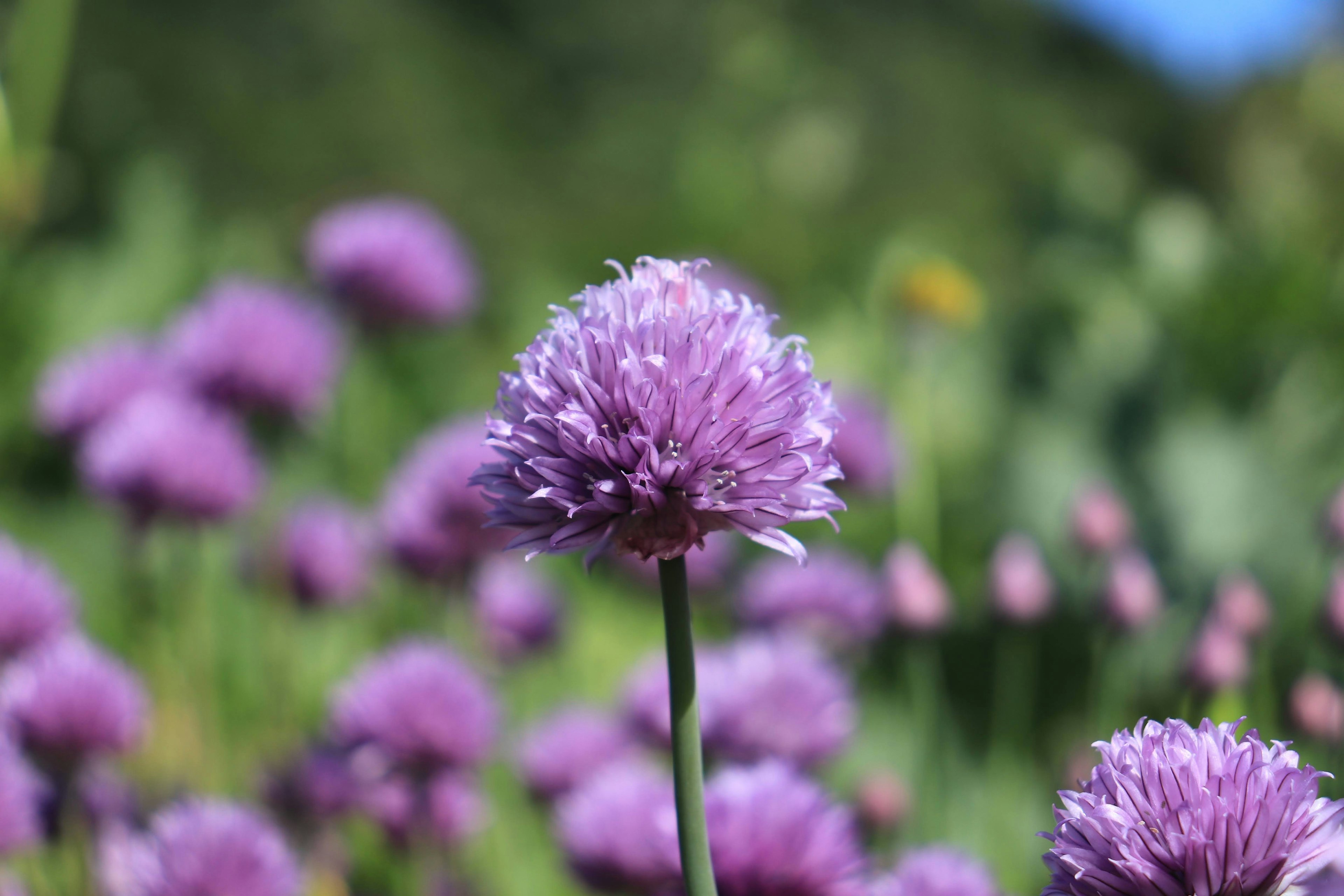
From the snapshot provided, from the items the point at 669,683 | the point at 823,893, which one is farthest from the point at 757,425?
the point at 823,893

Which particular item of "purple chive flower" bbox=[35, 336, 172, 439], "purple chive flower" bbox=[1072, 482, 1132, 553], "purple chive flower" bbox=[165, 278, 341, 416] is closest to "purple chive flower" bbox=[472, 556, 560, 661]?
"purple chive flower" bbox=[165, 278, 341, 416]

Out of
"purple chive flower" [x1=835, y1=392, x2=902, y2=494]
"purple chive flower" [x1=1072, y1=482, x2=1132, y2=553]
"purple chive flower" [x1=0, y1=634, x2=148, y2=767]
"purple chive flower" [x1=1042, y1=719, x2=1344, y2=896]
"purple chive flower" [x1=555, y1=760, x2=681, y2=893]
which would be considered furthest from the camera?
"purple chive flower" [x1=835, y1=392, x2=902, y2=494]

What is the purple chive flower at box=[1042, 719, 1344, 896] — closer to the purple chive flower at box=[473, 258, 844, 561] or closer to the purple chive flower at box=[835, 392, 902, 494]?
the purple chive flower at box=[473, 258, 844, 561]

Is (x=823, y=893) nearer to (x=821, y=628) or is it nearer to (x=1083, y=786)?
(x=1083, y=786)

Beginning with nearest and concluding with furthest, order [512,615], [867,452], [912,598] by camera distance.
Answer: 1. [912,598]
2. [512,615]
3. [867,452]

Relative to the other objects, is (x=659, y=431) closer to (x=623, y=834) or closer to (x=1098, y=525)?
(x=623, y=834)

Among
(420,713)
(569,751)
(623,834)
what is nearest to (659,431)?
(623,834)
